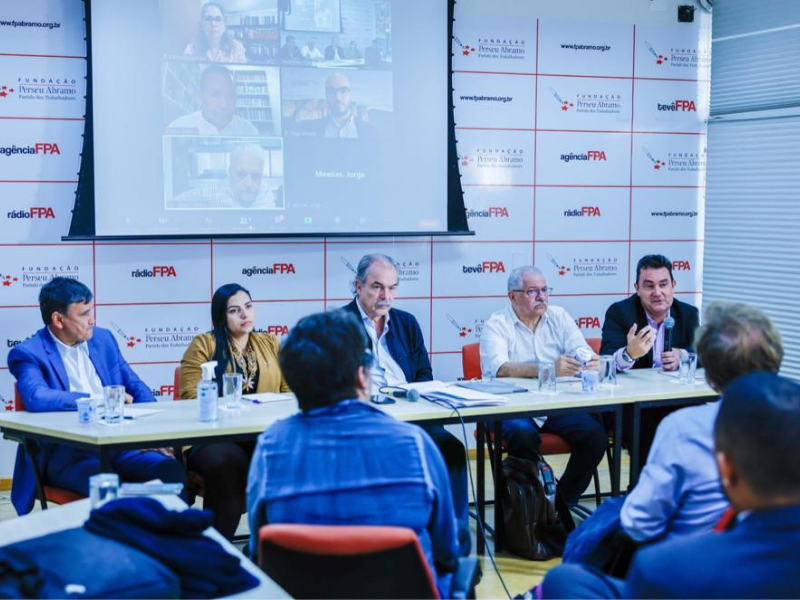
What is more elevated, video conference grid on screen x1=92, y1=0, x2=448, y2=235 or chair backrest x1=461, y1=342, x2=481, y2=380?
video conference grid on screen x1=92, y1=0, x2=448, y2=235

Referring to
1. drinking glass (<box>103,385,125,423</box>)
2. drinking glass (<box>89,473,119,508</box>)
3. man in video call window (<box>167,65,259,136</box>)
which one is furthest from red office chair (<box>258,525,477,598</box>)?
man in video call window (<box>167,65,259,136</box>)

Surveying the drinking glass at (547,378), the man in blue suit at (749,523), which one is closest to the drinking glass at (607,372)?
the drinking glass at (547,378)

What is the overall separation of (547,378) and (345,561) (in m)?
2.26

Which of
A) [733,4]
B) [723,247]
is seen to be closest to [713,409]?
[723,247]

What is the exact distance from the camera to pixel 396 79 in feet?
17.9

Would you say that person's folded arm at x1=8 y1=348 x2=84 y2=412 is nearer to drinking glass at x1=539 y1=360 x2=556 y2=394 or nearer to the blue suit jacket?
the blue suit jacket

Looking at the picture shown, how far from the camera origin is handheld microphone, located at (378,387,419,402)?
12.5 feet

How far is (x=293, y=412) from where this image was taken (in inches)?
140

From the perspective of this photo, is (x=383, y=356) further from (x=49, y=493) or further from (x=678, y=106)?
(x=678, y=106)

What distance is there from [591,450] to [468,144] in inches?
89.4

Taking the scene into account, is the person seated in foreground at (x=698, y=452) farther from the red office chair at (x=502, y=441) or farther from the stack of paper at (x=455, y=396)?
the red office chair at (x=502, y=441)

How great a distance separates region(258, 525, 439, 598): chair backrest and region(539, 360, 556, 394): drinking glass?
2109mm

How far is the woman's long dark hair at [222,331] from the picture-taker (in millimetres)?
4074

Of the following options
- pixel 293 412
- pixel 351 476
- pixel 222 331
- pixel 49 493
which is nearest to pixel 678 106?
pixel 222 331
